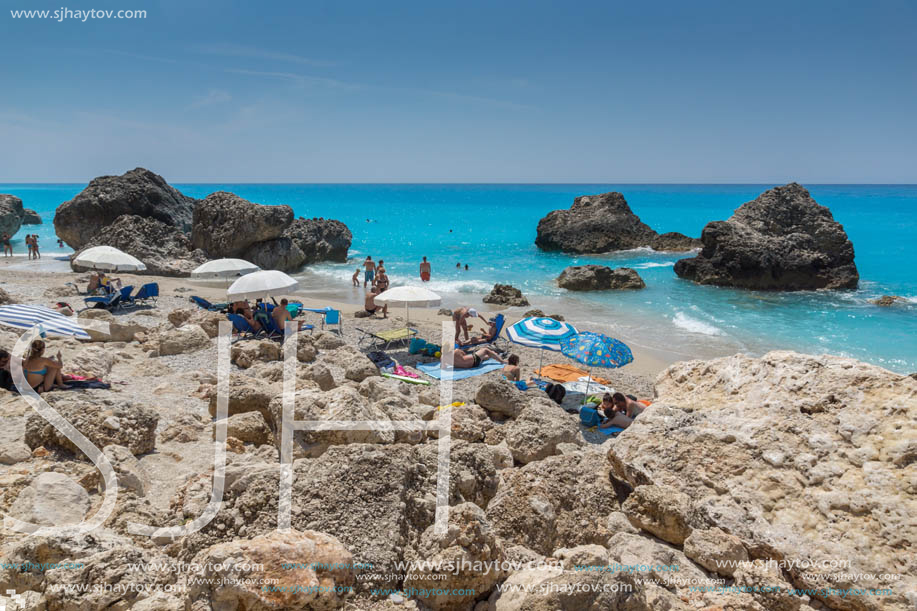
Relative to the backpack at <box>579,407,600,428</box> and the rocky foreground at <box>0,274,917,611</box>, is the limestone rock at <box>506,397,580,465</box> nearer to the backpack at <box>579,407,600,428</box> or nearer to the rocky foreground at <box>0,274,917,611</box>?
the rocky foreground at <box>0,274,917,611</box>

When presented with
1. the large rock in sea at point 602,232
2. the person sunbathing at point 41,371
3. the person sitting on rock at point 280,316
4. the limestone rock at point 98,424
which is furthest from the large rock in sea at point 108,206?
the large rock in sea at point 602,232

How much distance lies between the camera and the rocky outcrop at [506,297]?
20.3m

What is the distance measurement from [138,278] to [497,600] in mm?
22662

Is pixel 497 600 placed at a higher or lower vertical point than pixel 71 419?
lower

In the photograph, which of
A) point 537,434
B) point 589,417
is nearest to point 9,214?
point 589,417

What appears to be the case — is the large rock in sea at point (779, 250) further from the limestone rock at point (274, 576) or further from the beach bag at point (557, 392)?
the limestone rock at point (274, 576)

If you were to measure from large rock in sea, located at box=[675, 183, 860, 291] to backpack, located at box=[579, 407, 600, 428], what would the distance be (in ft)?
68.8

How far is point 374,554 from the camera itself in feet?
10.2

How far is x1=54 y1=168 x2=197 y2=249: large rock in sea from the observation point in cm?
2566

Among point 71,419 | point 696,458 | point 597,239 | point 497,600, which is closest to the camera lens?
point 497,600

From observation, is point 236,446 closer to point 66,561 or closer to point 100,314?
point 66,561

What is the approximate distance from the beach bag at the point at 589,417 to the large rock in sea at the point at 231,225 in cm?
2038

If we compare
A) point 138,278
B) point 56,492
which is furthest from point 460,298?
point 56,492

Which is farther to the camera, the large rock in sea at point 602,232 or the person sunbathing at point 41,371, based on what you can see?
the large rock in sea at point 602,232
